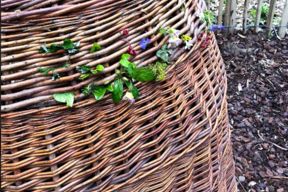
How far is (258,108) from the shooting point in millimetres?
2770

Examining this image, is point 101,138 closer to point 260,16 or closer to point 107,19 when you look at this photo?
point 107,19

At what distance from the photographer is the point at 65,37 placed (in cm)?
75

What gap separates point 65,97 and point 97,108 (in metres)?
0.09


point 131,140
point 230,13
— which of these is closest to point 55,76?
point 131,140

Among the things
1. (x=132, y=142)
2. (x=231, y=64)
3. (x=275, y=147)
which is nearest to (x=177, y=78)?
(x=132, y=142)

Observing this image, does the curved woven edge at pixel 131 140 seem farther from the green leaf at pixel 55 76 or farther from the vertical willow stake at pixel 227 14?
the vertical willow stake at pixel 227 14

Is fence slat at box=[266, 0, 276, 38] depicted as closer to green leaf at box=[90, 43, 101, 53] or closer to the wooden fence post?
the wooden fence post

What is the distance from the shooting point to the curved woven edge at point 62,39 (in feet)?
2.38

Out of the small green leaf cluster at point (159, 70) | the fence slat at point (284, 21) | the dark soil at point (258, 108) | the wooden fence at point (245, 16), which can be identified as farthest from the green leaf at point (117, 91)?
the fence slat at point (284, 21)

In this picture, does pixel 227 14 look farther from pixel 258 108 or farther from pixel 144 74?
pixel 144 74

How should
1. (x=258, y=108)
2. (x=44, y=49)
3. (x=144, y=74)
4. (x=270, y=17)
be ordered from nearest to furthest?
(x=44, y=49) → (x=144, y=74) → (x=258, y=108) → (x=270, y=17)

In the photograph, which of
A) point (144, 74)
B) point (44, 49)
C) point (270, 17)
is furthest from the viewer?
point (270, 17)

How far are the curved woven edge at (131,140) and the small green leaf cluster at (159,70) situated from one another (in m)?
0.02

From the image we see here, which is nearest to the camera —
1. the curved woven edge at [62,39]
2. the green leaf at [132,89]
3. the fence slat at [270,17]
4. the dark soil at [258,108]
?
the curved woven edge at [62,39]
